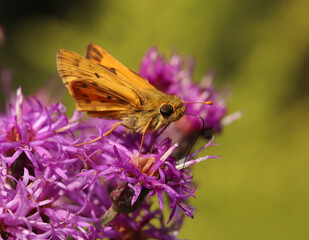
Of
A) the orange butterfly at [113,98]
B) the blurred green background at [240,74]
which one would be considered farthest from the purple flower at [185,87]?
the blurred green background at [240,74]

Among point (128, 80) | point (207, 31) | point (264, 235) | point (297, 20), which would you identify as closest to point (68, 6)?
point (207, 31)

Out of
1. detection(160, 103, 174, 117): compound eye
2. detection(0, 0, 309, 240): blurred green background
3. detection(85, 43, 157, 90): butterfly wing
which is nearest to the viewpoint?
detection(160, 103, 174, 117): compound eye

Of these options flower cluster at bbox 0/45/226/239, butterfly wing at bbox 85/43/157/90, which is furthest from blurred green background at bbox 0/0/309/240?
flower cluster at bbox 0/45/226/239

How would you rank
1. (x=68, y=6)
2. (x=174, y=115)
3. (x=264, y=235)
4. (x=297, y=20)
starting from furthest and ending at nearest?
(x=68, y=6) → (x=297, y=20) → (x=264, y=235) → (x=174, y=115)

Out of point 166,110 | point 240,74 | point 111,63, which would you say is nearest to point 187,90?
point 111,63

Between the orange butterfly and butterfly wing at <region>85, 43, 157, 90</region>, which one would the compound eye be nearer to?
the orange butterfly

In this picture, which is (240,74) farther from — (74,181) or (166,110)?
(74,181)

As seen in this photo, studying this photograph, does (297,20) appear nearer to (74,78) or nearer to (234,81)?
(234,81)
